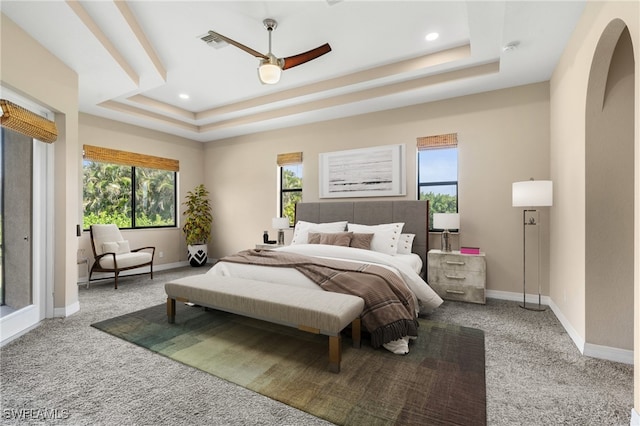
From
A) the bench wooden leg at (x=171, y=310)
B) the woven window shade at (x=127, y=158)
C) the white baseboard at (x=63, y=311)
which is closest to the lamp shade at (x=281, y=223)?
the bench wooden leg at (x=171, y=310)

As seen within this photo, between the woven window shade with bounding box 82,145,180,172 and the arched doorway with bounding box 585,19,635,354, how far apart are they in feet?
21.2

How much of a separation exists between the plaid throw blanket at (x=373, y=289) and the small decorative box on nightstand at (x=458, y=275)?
46.7 inches

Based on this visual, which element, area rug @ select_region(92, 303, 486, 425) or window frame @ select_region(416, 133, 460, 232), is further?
window frame @ select_region(416, 133, 460, 232)

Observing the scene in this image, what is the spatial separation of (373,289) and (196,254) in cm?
471

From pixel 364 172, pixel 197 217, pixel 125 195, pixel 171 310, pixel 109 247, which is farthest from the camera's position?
pixel 197 217

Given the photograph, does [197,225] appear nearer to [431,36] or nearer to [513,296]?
[431,36]

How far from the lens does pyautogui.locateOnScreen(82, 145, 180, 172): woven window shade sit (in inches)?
195

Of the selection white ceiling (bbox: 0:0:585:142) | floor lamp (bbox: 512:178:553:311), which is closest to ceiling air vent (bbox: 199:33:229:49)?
white ceiling (bbox: 0:0:585:142)

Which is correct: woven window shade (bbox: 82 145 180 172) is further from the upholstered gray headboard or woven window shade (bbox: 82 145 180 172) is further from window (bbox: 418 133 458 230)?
window (bbox: 418 133 458 230)

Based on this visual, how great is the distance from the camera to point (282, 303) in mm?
2303

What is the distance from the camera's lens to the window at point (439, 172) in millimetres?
4285

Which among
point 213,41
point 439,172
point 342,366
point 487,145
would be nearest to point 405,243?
point 439,172

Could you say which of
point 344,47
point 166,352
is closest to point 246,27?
point 344,47

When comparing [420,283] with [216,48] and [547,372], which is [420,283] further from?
[216,48]
